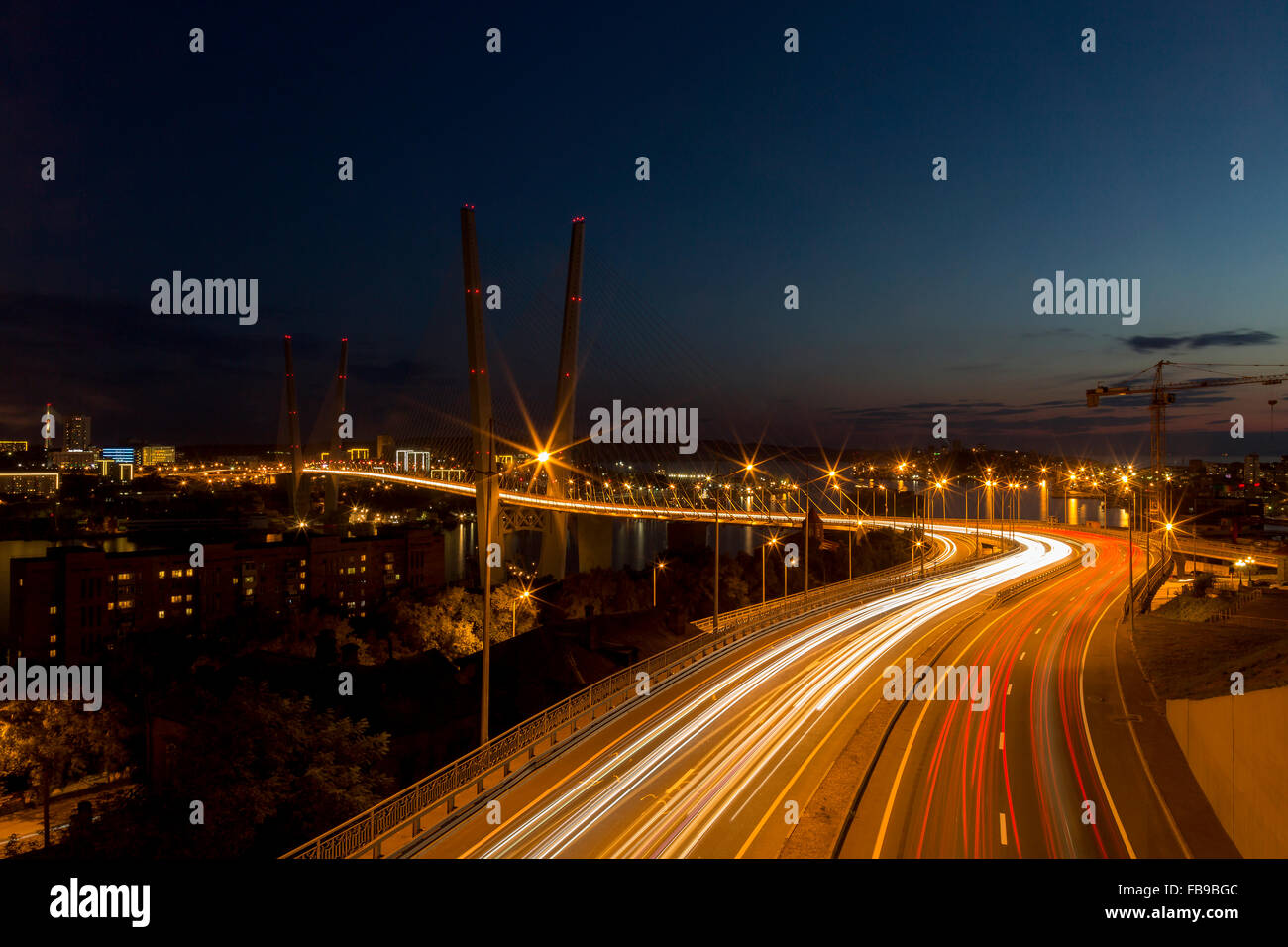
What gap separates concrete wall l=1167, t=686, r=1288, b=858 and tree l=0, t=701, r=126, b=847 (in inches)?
753

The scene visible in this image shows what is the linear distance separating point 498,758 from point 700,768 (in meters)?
2.19

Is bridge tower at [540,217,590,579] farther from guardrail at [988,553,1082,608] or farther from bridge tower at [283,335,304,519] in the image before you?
bridge tower at [283,335,304,519]

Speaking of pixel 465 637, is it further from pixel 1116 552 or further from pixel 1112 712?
pixel 1116 552

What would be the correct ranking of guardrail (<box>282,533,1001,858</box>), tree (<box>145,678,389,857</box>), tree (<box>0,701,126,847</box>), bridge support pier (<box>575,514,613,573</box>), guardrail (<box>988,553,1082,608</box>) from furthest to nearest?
bridge support pier (<box>575,514,613,573</box>) → guardrail (<box>988,553,1082,608</box>) → tree (<box>0,701,126,847</box>) → tree (<box>145,678,389,857</box>) → guardrail (<box>282,533,1001,858</box>)

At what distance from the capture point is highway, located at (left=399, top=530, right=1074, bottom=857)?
21.5ft

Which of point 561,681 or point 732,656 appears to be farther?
point 561,681

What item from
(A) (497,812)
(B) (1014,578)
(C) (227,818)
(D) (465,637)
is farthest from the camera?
(D) (465,637)

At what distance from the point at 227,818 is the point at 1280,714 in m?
10.5

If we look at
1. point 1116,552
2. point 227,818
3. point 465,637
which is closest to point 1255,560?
point 1116,552

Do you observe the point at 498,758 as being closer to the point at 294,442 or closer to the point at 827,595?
the point at 827,595

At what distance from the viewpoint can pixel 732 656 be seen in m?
13.8

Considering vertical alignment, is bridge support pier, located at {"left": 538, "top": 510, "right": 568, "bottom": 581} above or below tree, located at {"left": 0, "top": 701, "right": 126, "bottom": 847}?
above


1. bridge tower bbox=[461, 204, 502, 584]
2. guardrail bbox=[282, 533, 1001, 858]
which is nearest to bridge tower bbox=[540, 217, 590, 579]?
bridge tower bbox=[461, 204, 502, 584]
